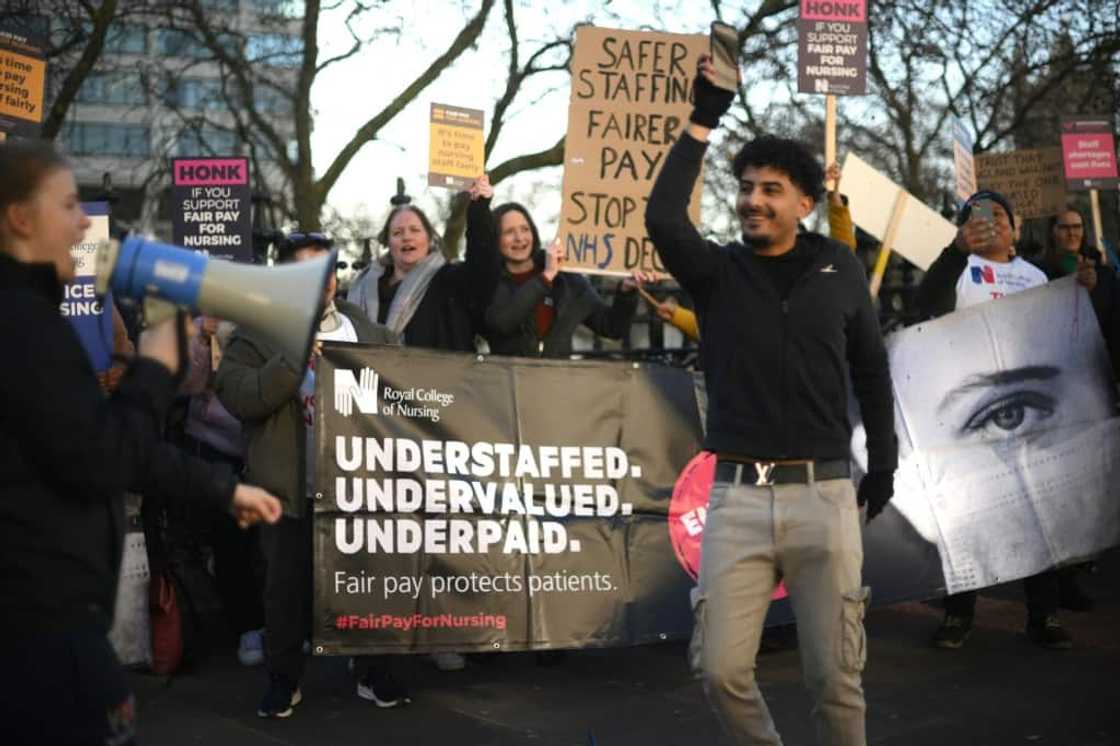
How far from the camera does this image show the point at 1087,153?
11.2 metres

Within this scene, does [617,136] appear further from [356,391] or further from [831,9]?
[356,391]

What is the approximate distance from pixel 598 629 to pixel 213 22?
16615 mm

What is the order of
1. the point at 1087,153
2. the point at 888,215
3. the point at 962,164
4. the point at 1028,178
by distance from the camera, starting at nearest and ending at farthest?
the point at 888,215
the point at 962,164
the point at 1087,153
the point at 1028,178

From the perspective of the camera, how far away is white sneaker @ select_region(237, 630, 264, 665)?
286 inches

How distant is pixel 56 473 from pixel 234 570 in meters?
4.77

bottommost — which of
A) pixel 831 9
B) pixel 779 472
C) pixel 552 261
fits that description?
pixel 779 472

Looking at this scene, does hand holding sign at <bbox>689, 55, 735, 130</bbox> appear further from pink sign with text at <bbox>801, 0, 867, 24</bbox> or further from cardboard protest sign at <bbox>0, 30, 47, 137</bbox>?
cardboard protest sign at <bbox>0, 30, 47, 137</bbox>

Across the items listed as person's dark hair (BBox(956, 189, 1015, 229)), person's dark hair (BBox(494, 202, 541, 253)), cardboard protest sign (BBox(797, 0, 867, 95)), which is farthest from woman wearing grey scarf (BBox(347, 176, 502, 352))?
person's dark hair (BBox(956, 189, 1015, 229))

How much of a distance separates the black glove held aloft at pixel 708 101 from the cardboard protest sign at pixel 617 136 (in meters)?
3.32

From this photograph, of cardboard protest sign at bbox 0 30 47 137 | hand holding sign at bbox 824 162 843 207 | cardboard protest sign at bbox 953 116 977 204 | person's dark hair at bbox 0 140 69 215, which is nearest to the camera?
person's dark hair at bbox 0 140 69 215

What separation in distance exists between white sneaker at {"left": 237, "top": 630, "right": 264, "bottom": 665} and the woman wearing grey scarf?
5.17ft

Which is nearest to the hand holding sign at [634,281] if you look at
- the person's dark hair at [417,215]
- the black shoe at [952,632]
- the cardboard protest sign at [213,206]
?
the person's dark hair at [417,215]

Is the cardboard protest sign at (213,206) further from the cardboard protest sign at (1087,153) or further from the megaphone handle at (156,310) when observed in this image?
the megaphone handle at (156,310)

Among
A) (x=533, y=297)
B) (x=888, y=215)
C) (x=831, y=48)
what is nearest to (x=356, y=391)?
(x=533, y=297)
